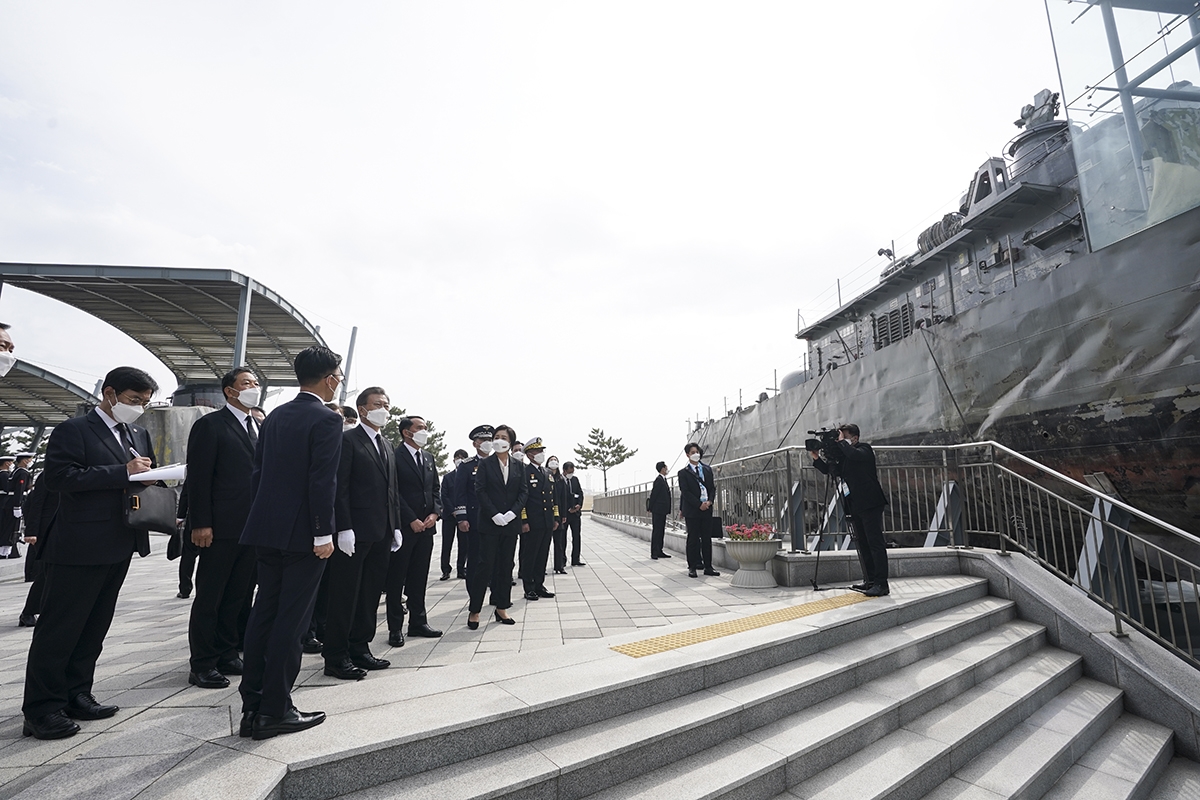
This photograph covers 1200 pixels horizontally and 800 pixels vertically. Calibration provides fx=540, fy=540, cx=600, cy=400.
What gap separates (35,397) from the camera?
27.4 metres

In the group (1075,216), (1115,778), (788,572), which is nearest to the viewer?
(1115,778)

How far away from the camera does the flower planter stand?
21.5ft

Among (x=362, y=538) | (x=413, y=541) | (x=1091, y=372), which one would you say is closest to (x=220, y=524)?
(x=362, y=538)

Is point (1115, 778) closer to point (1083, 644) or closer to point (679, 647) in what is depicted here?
point (1083, 644)

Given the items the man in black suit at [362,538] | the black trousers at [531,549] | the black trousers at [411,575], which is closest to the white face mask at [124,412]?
the man in black suit at [362,538]

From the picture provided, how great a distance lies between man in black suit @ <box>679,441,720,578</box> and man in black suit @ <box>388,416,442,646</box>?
4051mm

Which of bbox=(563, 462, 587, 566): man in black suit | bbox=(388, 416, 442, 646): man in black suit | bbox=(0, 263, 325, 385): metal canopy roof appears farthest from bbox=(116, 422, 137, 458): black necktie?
bbox=(0, 263, 325, 385): metal canopy roof

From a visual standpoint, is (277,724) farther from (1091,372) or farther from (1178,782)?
(1091,372)

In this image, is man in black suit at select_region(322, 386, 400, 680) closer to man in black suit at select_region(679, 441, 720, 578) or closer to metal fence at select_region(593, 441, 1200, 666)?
metal fence at select_region(593, 441, 1200, 666)

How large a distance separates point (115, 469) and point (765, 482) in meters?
6.89

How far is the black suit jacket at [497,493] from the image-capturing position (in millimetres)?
5105

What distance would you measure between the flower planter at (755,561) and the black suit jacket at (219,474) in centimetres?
520

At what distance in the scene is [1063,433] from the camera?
945 centimetres

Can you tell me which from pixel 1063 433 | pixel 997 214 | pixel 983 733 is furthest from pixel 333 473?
pixel 997 214
